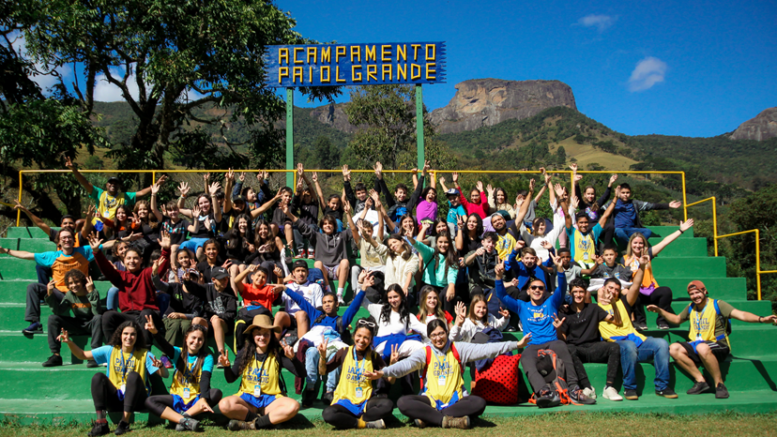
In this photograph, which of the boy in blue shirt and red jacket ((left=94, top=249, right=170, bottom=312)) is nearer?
the boy in blue shirt

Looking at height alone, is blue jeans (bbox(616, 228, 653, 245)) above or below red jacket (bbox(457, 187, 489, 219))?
below

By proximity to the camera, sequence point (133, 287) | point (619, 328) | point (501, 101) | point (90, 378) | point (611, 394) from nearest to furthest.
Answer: point (611, 394) < point (90, 378) < point (619, 328) < point (133, 287) < point (501, 101)

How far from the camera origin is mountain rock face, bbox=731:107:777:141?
13327 cm

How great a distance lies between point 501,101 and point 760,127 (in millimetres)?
79315

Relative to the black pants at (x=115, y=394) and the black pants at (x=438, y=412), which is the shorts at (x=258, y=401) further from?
the black pants at (x=438, y=412)

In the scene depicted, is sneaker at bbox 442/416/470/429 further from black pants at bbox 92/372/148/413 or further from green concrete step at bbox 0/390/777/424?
black pants at bbox 92/372/148/413

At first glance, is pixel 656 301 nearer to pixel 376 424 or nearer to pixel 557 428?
pixel 557 428

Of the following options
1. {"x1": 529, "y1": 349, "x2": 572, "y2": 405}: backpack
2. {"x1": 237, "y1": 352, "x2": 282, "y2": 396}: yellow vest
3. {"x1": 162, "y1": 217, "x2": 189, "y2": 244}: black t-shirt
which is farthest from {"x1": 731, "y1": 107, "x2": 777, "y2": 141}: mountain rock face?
{"x1": 237, "y1": 352, "x2": 282, "y2": 396}: yellow vest

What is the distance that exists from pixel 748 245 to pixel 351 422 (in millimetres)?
39204

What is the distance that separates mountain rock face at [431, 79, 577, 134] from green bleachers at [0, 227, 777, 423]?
172085 mm

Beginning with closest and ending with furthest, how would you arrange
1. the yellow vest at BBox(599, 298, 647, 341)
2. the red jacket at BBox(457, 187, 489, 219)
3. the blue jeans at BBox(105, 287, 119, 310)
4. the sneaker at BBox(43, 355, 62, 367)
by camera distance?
the sneaker at BBox(43, 355, 62, 367) < the yellow vest at BBox(599, 298, 647, 341) < the blue jeans at BBox(105, 287, 119, 310) < the red jacket at BBox(457, 187, 489, 219)

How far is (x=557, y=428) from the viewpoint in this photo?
5406 mm

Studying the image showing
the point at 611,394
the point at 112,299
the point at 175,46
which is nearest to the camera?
the point at 611,394

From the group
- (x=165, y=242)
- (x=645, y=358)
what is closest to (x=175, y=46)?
(x=165, y=242)
